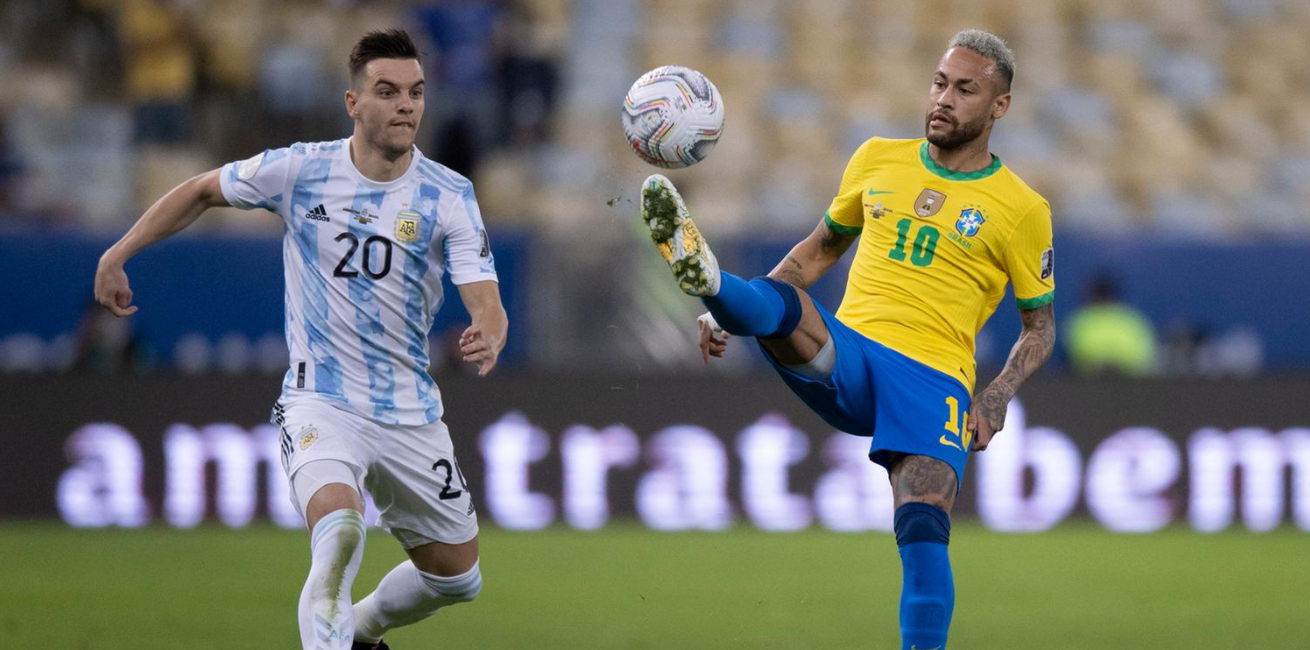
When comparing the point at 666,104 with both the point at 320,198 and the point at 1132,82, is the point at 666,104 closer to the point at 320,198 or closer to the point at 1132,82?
the point at 320,198

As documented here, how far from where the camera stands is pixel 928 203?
21.2 feet

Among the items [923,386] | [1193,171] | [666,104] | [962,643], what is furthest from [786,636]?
[1193,171]

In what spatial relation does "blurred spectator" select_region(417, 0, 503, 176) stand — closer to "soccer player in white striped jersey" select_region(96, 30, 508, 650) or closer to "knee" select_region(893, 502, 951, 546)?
"soccer player in white striped jersey" select_region(96, 30, 508, 650)

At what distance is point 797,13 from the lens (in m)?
18.5

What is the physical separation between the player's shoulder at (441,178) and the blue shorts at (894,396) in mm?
1234

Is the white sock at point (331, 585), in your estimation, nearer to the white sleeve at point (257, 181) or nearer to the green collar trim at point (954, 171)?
the white sleeve at point (257, 181)

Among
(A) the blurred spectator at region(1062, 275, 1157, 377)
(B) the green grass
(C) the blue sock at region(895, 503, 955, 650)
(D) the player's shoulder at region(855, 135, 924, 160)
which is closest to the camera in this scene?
(C) the blue sock at region(895, 503, 955, 650)

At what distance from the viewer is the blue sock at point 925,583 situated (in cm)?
596

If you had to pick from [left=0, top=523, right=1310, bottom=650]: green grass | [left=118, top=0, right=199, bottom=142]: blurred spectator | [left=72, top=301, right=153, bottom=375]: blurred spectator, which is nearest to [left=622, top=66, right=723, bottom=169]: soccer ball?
[left=0, top=523, right=1310, bottom=650]: green grass

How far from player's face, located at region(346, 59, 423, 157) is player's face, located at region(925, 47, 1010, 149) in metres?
1.85

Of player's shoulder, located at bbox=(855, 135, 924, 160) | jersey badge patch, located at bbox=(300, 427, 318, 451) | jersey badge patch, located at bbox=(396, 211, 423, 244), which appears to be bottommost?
jersey badge patch, located at bbox=(300, 427, 318, 451)

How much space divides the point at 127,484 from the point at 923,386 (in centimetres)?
802

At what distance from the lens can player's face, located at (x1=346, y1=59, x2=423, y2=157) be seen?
20.2 ft

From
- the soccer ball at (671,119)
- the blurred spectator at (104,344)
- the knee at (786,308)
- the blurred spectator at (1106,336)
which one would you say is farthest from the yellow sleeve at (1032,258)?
the blurred spectator at (104,344)
